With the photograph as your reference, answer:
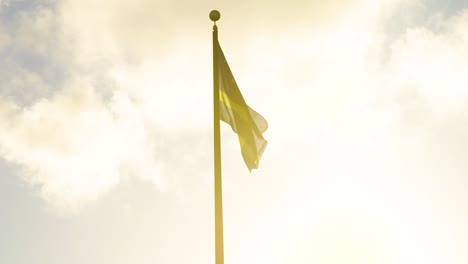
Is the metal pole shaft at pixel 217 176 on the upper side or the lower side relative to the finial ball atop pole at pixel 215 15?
lower

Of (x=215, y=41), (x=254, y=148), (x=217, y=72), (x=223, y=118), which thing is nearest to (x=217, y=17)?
(x=215, y=41)

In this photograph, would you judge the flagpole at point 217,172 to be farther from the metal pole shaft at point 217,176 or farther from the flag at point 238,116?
the flag at point 238,116

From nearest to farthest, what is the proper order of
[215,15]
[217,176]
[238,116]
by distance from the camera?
[217,176]
[215,15]
[238,116]

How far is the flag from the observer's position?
496 inches

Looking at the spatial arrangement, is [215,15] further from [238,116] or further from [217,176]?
[217,176]

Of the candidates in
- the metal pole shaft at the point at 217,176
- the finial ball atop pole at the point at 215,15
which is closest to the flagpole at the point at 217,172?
the metal pole shaft at the point at 217,176

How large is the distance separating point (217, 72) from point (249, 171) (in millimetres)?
2806

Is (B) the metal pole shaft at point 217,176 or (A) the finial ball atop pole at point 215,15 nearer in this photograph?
(B) the metal pole shaft at point 217,176

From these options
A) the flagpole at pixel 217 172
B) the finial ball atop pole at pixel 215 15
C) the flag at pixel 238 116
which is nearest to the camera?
the flagpole at pixel 217 172

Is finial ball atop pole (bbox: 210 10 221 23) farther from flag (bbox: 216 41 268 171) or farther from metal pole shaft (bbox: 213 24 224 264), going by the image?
flag (bbox: 216 41 268 171)

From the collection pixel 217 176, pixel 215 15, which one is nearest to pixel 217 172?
pixel 217 176

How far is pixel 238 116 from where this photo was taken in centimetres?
1266

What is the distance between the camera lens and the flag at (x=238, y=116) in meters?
12.6

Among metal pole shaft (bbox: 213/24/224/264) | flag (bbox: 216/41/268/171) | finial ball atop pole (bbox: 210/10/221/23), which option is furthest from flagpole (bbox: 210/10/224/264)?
flag (bbox: 216/41/268/171)
